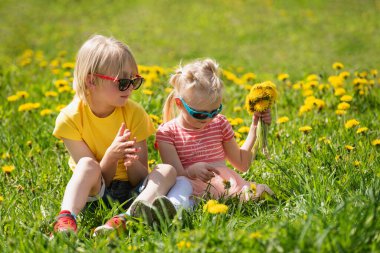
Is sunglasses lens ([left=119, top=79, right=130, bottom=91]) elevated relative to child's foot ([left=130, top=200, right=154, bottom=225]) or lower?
elevated

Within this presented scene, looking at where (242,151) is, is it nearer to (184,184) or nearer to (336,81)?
(184,184)

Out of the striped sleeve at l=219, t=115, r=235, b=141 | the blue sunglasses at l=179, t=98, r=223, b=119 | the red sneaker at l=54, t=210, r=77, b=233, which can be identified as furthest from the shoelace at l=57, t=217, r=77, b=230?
the striped sleeve at l=219, t=115, r=235, b=141

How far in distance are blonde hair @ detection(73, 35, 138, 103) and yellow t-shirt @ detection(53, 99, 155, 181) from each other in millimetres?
100

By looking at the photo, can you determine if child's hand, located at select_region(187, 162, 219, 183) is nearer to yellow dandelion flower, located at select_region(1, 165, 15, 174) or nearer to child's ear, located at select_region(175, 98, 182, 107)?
child's ear, located at select_region(175, 98, 182, 107)

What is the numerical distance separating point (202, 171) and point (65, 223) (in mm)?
730

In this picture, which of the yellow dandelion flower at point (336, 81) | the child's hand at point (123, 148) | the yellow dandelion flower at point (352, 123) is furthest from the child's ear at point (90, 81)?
the yellow dandelion flower at point (336, 81)

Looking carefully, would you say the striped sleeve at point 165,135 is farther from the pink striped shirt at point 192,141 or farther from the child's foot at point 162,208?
the child's foot at point 162,208

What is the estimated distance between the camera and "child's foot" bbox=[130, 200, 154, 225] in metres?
2.59

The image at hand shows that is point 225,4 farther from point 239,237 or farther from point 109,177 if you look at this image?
point 239,237

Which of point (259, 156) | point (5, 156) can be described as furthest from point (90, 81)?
point (259, 156)

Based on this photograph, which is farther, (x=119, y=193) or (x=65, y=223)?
(x=119, y=193)

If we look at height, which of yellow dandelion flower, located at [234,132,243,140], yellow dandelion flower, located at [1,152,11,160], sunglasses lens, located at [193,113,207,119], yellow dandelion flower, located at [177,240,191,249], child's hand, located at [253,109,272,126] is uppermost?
sunglasses lens, located at [193,113,207,119]

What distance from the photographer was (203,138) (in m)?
3.14

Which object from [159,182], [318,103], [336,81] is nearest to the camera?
[159,182]
